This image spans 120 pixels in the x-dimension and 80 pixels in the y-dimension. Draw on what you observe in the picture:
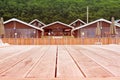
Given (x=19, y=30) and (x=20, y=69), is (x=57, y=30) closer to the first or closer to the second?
(x=19, y=30)

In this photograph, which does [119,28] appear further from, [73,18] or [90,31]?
[73,18]

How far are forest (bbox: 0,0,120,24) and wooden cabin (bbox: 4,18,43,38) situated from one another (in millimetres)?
11959

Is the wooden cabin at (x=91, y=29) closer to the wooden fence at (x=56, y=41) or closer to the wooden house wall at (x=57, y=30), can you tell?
the wooden fence at (x=56, y=41)

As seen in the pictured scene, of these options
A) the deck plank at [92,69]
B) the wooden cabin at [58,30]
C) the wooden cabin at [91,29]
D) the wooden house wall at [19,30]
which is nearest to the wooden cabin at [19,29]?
the wooden house wall at [19,30]

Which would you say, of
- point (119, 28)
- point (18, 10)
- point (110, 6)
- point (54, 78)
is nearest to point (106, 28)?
point (119, 28)

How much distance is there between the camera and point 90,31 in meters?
30.1

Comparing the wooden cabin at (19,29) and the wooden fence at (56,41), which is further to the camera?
the wooden cabin at (19,29)

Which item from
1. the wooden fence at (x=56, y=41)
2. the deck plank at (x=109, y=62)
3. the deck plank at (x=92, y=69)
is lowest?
the wooden fence at (x=56, y=41)

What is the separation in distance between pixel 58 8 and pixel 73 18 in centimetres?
309

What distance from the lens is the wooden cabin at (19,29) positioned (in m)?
29.6

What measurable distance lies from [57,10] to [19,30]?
51.9 ft

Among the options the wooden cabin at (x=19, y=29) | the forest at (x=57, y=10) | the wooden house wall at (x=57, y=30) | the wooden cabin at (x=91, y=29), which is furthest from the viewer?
the forest at (x=57, y=10)

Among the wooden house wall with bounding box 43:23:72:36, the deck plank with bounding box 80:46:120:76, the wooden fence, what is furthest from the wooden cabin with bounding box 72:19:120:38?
the deck plank with bounding box 80:46:120:76

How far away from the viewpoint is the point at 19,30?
98.4 feet
